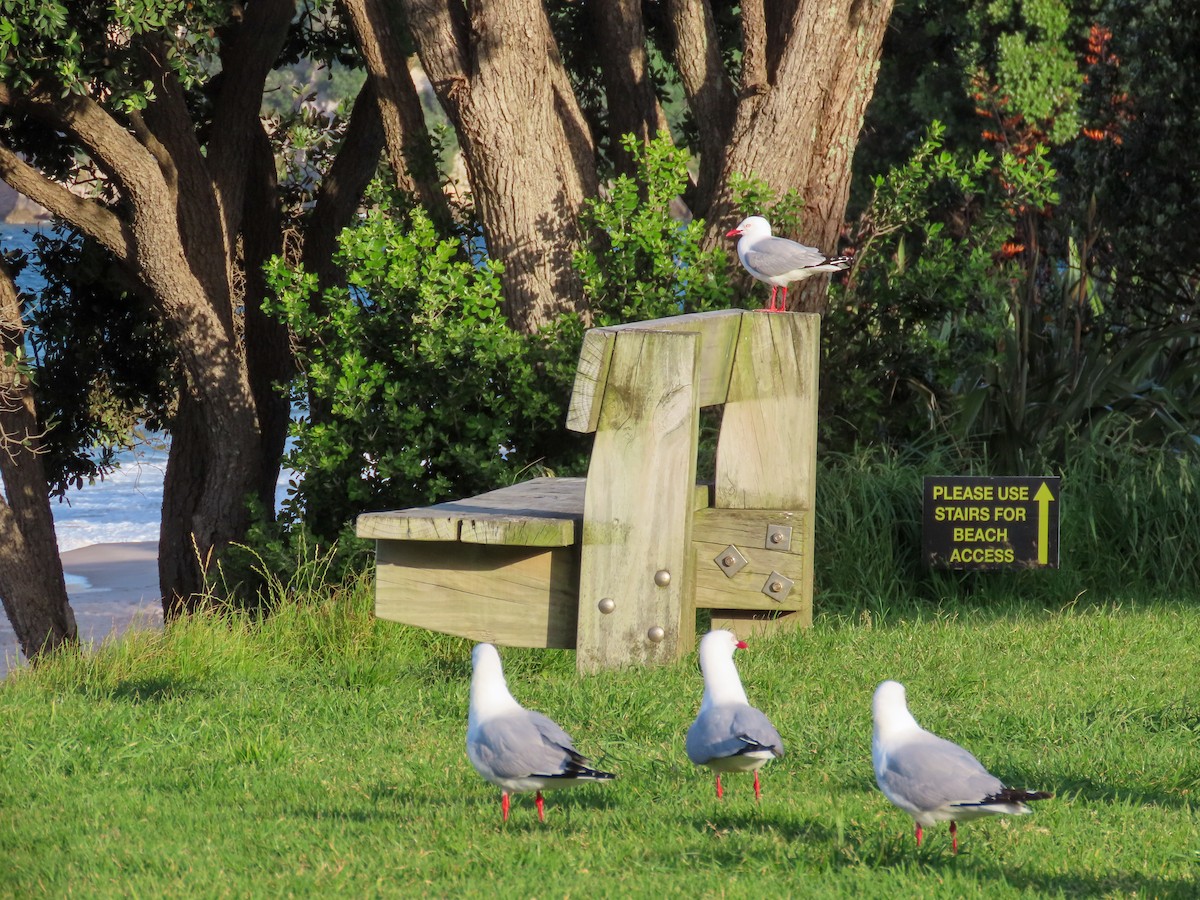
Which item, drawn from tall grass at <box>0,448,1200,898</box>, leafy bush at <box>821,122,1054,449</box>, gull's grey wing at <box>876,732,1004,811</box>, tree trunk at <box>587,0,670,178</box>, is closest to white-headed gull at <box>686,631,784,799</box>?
tall grass at <box>0,448,1200,898</box>

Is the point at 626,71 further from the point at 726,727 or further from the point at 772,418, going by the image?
the point at 726,727

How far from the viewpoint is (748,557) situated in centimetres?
646

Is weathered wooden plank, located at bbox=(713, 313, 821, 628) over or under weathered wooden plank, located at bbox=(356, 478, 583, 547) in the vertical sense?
over

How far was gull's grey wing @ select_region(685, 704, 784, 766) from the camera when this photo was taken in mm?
3869

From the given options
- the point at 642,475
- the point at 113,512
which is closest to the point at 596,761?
the point at 642,475

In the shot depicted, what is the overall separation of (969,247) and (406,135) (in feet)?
13.4

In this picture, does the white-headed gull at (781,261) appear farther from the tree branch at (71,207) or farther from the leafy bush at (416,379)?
the tree branch at (71,207)

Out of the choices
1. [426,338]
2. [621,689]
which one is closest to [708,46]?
[426,338]

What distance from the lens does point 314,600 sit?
26.6ft

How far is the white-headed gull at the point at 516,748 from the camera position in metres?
3.75

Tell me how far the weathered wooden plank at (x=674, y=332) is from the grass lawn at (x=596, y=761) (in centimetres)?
108

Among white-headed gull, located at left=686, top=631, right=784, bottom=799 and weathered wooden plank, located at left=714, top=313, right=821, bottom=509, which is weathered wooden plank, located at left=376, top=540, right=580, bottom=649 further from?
white-headed gull, located at left=686, top=631, right=784, bottom=799

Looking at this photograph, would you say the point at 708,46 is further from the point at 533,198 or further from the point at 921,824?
the point at 921,824

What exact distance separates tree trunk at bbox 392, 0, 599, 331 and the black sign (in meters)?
3.07
